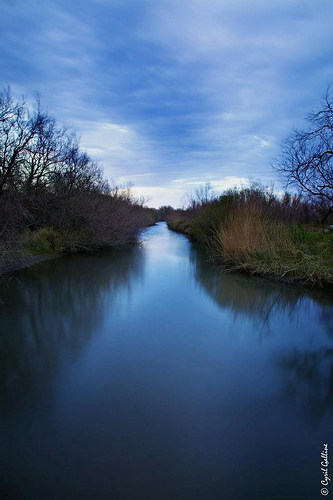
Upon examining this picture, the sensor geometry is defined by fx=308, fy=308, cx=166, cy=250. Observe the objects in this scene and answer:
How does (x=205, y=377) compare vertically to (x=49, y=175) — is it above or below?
below

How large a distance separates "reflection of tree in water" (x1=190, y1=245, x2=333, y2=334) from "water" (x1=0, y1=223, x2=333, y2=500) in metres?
0.06

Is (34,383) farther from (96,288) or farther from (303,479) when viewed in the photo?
(96,288)

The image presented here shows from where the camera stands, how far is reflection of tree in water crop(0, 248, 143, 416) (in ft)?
11.0

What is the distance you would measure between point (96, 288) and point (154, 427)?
16.5ft

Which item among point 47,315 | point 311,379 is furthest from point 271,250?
point 47,315

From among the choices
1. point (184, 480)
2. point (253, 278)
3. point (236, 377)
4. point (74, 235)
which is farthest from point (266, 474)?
point (74, 235)

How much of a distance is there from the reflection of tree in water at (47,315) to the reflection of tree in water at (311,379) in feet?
8.36

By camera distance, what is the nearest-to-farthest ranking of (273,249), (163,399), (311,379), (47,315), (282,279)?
(163,399) → (311,379) → (47,315) → (282,279) → (273,249)

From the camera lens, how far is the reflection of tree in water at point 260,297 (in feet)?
18.3

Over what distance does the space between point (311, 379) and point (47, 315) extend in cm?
411

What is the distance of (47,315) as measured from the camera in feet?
17.4

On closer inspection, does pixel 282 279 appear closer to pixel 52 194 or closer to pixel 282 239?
pixel 282 239

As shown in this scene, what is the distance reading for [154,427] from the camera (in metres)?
2.48

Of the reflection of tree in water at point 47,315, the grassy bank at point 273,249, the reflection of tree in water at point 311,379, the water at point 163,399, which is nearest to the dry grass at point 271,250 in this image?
the grassy bank at point 273,249
